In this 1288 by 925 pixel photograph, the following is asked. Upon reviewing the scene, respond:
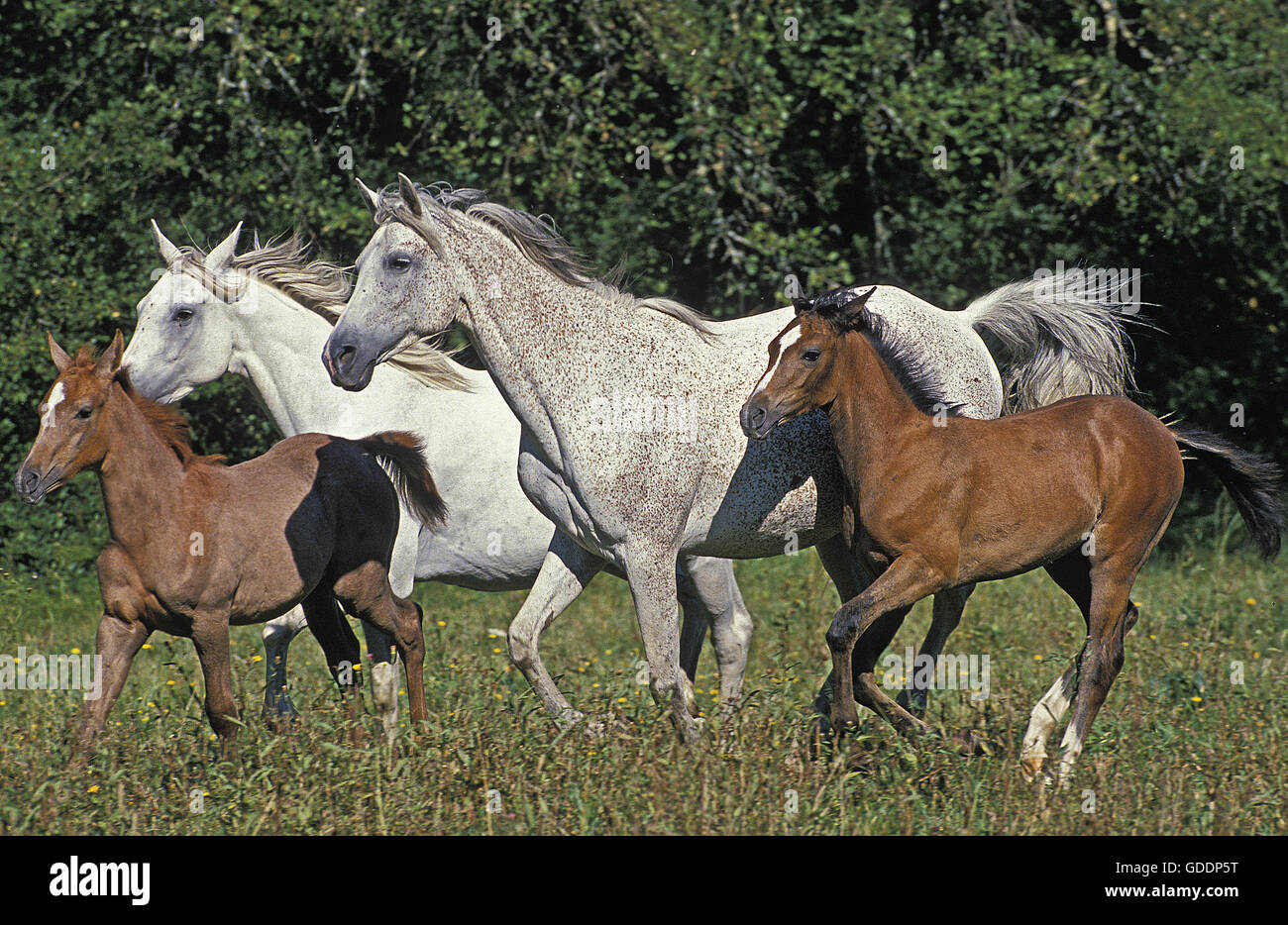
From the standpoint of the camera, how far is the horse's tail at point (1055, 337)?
625cm

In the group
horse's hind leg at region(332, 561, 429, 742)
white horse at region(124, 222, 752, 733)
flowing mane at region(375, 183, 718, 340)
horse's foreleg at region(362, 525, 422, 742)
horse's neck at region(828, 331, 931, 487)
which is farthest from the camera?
horse's foreleg at region(362, 525, 422, 742)

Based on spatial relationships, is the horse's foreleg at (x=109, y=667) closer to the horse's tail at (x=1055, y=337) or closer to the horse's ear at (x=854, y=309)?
the horse's ear at (x=854, y=309)

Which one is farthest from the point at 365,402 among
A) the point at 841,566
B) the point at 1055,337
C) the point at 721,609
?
the point at 1055,337

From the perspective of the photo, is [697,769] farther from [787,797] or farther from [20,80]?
[20,80]

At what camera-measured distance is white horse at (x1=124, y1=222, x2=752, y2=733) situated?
6348 millimetres

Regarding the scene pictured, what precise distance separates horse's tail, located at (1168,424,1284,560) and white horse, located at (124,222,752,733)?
2.31 meters

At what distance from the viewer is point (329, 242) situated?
35.0ft

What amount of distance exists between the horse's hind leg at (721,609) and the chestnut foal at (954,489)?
150cm

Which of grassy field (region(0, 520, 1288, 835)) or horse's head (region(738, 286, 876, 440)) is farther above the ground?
horse's head (region(738, 286, 876, 440))

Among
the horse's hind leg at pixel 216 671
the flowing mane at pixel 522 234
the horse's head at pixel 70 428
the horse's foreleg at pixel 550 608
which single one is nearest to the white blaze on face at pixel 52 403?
the horse's head at pixel 70 428

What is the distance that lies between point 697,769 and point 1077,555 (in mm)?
2007

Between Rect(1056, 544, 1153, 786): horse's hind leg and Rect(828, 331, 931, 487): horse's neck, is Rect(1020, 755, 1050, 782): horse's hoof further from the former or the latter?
Rect(828, 331, 931, 487): horse's neck

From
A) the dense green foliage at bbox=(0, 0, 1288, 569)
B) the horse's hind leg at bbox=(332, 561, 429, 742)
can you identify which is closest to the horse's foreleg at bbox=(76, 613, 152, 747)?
the horse's hind leg at bbox=(332, 561, 429, 742)

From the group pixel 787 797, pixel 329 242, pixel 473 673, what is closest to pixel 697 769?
pixel 787 797
